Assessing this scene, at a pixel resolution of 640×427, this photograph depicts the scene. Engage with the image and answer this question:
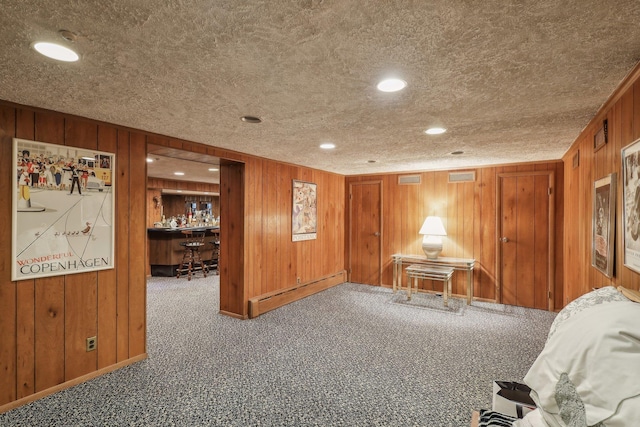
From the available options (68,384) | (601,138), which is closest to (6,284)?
(68,384)

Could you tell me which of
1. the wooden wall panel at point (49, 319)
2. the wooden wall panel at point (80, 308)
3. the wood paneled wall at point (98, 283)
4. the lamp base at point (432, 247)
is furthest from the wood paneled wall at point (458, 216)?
the wooden wall panel at point (49, 319)

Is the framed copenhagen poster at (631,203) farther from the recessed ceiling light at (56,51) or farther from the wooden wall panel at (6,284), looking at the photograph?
the wooden wall panel at (6,284)

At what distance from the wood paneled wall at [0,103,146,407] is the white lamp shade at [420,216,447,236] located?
13.3 feet

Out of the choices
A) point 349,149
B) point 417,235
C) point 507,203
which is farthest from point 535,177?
point 349,149

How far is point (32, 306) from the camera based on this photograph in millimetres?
2348

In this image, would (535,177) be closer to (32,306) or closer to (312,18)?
(312,18)

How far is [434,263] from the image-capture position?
17.1 feet

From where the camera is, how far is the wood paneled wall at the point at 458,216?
4883 millimetres

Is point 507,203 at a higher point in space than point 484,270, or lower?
higher

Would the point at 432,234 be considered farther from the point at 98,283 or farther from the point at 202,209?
the point at 202,209

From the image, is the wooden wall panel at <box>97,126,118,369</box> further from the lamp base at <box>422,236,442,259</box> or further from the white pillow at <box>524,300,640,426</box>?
the lamp base at <box>422,236,442,259</box>

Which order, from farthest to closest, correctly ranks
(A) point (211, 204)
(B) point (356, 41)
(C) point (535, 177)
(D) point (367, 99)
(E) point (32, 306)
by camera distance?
(A) point (211, 204)
(C) point (535, 177)
(E) point (32, 306)
(D) point (367, 99)
(B) point (356, 41)

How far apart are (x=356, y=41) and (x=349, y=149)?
246 cm

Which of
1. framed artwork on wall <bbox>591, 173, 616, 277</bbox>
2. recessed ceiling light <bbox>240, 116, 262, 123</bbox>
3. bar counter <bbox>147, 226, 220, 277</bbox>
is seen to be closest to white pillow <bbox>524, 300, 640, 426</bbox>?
framed artwork on wall <bbox>591, 173, 616, 277</bbox>
